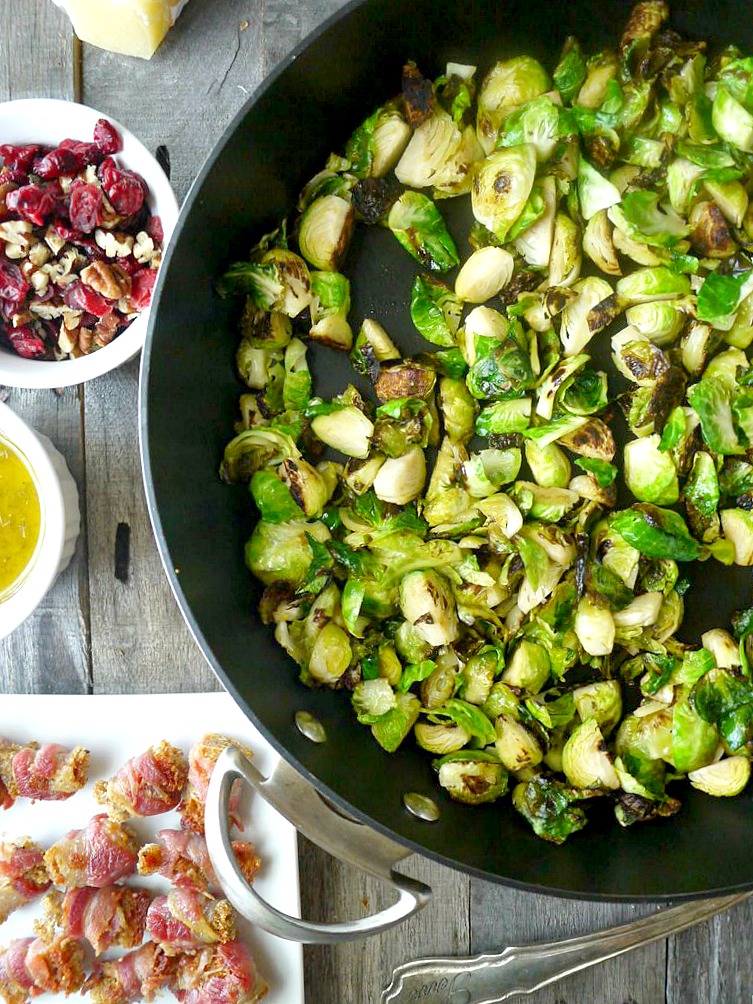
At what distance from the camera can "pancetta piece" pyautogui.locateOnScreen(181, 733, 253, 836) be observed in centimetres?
161

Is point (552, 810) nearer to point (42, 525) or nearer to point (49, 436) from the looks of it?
point (42, 525)

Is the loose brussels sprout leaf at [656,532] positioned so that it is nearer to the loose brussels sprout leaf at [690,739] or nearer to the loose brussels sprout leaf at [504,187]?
the loose brussels sprout leaf at [690,739]

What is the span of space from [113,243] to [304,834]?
3.32 feet

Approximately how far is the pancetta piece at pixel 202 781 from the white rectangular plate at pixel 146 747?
0.02 m

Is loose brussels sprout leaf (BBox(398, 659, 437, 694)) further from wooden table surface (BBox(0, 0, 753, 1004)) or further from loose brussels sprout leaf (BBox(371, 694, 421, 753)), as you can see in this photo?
wooden table surface (BBox(0, 0, 753, 1004))

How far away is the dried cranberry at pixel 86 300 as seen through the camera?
1.50 metres

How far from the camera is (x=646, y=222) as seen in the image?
1.49m

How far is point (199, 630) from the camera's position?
4.35ft

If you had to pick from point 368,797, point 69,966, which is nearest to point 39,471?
point 368,797

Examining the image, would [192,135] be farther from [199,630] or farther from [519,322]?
[199,630]

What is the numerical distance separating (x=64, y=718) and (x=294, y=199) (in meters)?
1.05

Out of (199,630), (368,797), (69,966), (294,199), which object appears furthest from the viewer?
(69,966)

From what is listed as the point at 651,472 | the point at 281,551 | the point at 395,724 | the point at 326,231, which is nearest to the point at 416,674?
the point at 395,724

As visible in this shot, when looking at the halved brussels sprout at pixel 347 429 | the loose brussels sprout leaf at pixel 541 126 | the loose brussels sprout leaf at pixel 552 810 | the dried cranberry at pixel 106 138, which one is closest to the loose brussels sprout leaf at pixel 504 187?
the loose brussels sprout leaf at pixel 541 126
